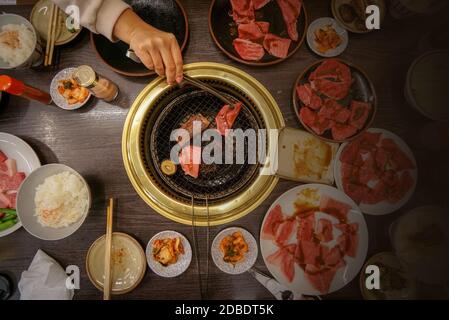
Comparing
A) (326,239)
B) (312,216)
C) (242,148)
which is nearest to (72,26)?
(242,148)

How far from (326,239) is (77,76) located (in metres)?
2.30

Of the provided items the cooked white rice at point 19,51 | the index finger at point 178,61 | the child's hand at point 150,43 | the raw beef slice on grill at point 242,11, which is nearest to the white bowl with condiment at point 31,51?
the cooked white rice at point 19,51

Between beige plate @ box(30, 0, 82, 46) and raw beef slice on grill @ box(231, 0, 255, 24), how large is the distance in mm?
1361

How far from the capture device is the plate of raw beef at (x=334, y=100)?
2.39 metres

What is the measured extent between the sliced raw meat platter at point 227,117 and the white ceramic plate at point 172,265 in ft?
3.28

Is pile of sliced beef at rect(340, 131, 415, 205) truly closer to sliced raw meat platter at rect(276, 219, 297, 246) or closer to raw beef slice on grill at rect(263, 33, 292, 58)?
sliced raw meat platter at rect(276, 219, 297, 246)

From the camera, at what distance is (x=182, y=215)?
239 cm

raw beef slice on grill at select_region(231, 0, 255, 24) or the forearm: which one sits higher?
raw beef slice on grill at select_region(231, 0, 255, 24)

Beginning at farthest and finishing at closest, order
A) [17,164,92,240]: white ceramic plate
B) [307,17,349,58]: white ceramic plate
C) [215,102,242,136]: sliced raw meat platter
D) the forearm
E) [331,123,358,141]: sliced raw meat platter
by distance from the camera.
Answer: [215,102,242,136]: sliced raw meat platter, [307,17,349,58]: white ceramic plate, [331,123,358,141]: sliced raw meat platter, the forearm, [17,164,92,240]: white ceramic plate

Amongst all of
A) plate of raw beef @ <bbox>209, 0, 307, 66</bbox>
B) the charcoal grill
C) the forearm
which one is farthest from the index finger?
plate of raw beef @ <bbox>209, 0, 307, 66</bbox>

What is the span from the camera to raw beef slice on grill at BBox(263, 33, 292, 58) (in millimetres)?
2494

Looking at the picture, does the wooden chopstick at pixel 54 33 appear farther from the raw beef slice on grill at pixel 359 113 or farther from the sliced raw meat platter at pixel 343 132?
the raw beef slice on grill at pixel 359 113

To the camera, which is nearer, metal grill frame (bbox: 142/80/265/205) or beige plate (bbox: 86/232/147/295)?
beige plate (bbox: 86/232/147/295)

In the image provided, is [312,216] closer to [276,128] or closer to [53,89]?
[276,128]
